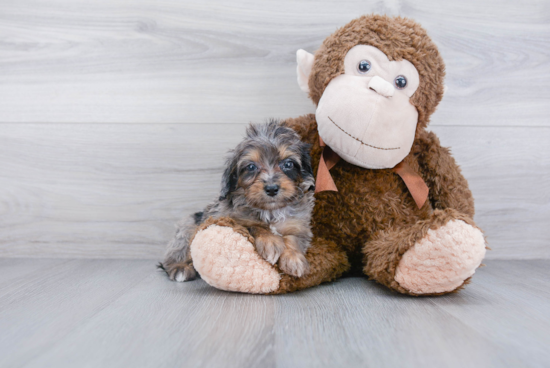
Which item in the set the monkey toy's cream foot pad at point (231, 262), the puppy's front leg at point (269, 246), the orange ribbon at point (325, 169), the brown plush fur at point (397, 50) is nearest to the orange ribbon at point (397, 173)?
the orange ribbon at point (325, 169)

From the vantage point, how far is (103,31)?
2.25 m

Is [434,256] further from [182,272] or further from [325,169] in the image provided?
[182,272]

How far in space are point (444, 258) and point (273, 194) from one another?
678 millimetres

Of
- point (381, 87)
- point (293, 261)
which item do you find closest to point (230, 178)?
point (293, 261)

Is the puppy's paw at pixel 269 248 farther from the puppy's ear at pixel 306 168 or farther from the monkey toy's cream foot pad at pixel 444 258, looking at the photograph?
the monkey toy's cream foot pad at pixel 444 258

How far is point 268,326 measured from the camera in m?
1.23

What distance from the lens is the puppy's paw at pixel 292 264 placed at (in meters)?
1.50

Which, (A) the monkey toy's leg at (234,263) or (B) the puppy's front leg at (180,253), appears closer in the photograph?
(A) the monkey toy's leg at (234,263)

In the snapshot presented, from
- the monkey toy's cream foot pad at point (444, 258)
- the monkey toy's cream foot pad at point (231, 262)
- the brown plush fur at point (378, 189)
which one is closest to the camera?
the monkey toy's cream foot pad at point (444, 258)

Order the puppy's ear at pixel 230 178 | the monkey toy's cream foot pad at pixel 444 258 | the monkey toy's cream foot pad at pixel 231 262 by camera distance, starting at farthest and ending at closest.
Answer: the puppy's ear at pixel 230 178
the monkey toy's cream foot pad at pixel 231 262
the monkey toy's cream foot pad at pixel 444 258

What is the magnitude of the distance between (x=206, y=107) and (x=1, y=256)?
5.14 ft

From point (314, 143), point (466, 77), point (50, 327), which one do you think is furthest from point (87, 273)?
point (466, 77)

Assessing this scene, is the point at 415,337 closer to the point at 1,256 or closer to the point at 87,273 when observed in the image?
the point at 87,273

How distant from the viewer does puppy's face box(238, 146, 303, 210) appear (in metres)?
1.55
